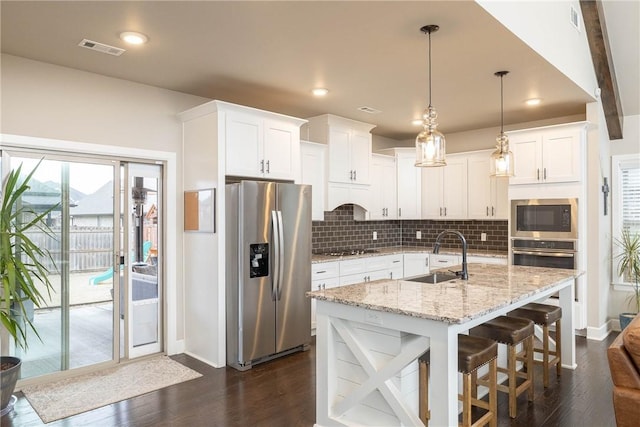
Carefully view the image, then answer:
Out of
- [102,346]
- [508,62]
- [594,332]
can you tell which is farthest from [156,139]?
[594,332]

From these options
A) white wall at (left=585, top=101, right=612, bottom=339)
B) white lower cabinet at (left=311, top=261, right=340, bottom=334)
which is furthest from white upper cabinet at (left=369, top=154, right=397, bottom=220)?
white wall at (left=585, top=101, right=612, bottom=339)

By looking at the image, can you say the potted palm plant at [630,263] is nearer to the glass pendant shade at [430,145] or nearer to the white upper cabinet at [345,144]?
the white upper cabinet at [345,144]

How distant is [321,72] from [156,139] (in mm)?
1756

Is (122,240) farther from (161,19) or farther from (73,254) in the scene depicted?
(161,19)

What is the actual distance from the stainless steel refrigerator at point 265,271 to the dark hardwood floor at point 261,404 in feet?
1.02

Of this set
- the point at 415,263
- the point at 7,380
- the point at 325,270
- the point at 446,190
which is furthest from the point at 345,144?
the point at 7,380

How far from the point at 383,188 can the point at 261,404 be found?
3.85 m

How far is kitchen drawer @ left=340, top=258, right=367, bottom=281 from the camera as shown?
513 cm

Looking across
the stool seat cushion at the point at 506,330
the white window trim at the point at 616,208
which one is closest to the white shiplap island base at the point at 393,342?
the stool seat cushion at the point at 506,330

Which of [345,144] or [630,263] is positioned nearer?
[630,263]

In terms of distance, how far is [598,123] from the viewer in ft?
15.7

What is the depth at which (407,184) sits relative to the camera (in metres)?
6.49

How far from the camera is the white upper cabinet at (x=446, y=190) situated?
Result: 611 centimetres

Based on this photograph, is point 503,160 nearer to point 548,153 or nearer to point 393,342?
point 393,342
